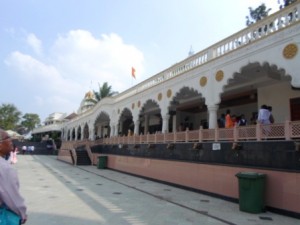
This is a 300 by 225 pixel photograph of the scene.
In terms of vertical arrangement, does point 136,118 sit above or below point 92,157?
above

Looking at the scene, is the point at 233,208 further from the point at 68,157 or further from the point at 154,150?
the point at 68,157

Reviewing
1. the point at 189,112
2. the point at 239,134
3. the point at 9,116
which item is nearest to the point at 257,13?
the point at 189,112

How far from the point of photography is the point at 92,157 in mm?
27094

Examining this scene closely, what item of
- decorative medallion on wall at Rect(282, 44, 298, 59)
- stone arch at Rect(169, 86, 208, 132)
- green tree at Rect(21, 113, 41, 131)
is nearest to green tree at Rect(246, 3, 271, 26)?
stone arch at Rect(169, 86, 208, 132)

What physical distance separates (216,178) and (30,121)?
72.1 metres

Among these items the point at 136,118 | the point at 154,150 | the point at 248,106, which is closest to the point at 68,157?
the point at 136,118

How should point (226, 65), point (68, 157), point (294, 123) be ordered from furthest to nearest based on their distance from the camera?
point (68, 157), point (226, 65), point (294, 123)

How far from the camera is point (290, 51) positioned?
9266 mm

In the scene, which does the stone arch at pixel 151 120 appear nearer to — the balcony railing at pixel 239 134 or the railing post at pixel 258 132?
the balcony railing at pixel 239 134

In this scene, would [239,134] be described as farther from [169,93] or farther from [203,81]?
[169,93]

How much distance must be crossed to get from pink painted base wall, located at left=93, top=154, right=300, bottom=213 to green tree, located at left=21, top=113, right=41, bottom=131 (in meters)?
Result: 62.7

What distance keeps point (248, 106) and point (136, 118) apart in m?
7.15

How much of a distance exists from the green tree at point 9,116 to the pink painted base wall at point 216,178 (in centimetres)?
4890

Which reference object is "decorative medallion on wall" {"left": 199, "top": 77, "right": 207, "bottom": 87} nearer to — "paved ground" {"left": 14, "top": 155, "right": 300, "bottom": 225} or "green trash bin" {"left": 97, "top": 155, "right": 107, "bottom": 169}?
"paved ground" {"left": 14, "top": 155, "right": 300, "bottom": 225}
